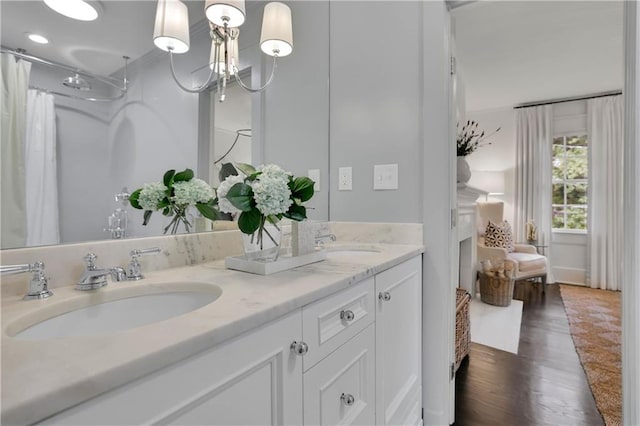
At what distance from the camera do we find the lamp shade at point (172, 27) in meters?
1.03

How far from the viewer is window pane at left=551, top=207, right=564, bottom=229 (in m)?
4.55

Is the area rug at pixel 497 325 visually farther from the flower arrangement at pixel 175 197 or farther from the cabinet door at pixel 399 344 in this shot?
the flower arrangement at pixel 175 197


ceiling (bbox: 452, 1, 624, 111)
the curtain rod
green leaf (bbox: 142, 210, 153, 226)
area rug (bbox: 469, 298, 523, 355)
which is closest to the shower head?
green leaf (bbox: 142, 210, 153, 226)

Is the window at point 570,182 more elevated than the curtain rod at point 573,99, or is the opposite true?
the curtain rod at point 573,99

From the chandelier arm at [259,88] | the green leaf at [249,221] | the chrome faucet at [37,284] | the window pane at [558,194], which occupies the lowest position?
the chrome faucet at [37,284]

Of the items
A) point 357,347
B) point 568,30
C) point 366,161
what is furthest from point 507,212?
point 357,347

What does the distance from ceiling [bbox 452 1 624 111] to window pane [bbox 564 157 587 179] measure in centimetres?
86

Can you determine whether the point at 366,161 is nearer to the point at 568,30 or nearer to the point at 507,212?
the point at 568,30

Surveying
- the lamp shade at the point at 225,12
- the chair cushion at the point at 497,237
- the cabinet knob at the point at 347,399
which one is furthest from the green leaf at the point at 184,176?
the chair cushion at the point at 497,237

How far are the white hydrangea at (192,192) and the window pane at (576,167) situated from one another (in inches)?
201

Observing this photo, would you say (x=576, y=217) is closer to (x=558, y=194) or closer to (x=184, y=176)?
(x=558, y=194)

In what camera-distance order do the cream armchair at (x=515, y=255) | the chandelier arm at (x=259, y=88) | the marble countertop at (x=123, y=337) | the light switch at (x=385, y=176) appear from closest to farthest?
the marble countertop at (x=123, y=337), the chandelier arm at (x=259, y=88), the light switch at (x=385, y=176), the cream armchair at (x=515, y=255)

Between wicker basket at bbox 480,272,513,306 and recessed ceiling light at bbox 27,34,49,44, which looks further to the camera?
wicker basket at bbox 480,272,513,306

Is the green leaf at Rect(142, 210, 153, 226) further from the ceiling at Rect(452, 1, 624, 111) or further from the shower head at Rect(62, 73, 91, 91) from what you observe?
the ceiling at Rect(452, 1, 624, 111)
